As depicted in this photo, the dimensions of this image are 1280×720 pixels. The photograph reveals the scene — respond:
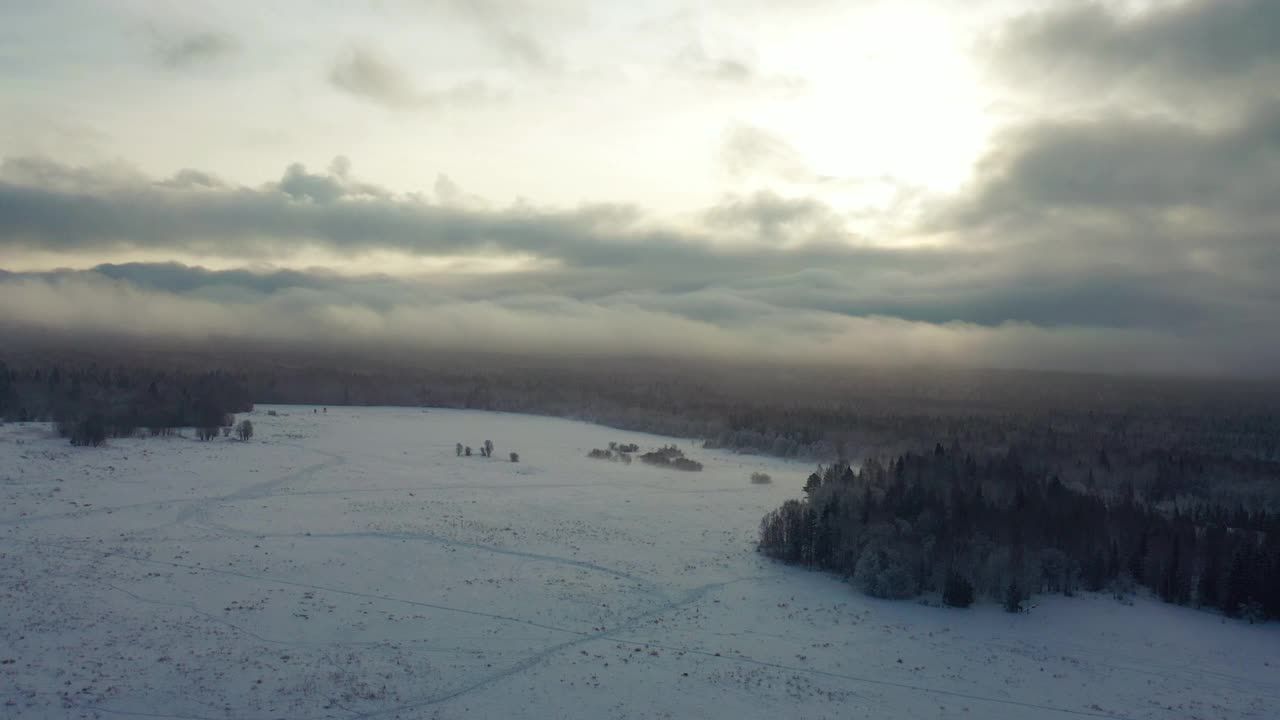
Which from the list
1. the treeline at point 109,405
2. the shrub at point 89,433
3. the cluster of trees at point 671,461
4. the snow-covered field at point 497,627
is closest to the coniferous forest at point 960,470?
the shrub at point 89,433

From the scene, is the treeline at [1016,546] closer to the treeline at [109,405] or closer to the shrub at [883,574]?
the shrub at [883,574]

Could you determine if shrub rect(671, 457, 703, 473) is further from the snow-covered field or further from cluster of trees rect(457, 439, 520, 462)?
the snow-covered field

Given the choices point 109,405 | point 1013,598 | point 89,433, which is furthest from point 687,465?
point 109,405

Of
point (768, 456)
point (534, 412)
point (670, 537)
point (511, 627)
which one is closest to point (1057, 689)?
point (511, 627)

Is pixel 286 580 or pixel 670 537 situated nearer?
pixel 286 580

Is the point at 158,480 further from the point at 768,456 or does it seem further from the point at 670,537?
the point at 768,456

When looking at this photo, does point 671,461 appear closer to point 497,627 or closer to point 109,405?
point 497,627
